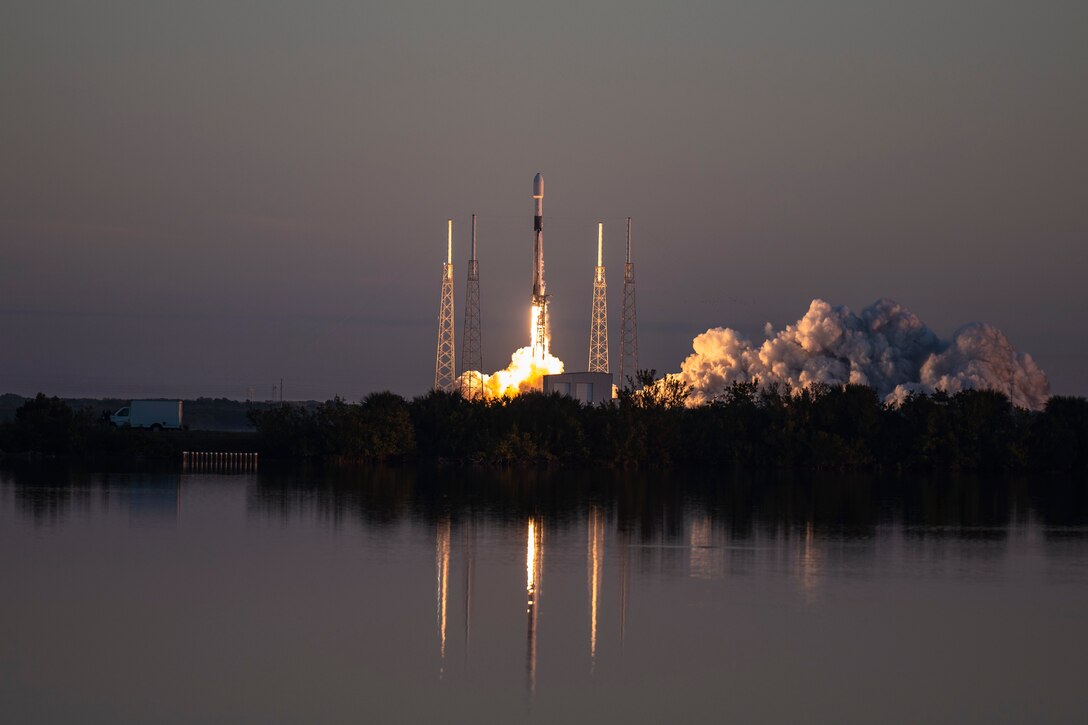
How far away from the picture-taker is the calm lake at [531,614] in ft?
43.1

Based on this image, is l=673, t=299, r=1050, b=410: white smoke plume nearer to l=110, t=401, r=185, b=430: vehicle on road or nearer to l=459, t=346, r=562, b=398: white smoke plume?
l=459, t=346, r=562, b=398: white smoke plume

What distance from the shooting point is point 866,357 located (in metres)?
84.1

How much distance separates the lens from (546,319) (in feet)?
251

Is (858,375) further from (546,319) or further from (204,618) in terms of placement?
(204,618)

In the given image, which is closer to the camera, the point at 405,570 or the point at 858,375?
the point at 405,570

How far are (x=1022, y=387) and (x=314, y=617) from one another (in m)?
73.4

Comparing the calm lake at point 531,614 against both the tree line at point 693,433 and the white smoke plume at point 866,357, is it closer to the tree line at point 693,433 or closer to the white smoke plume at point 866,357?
the tree line at point 693,433

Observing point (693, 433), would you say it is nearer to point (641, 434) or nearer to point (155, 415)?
point (641, 434)

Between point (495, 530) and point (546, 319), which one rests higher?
point (546, 319)

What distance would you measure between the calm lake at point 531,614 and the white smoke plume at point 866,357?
2004 inches

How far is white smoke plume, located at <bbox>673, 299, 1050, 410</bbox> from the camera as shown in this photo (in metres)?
82.7

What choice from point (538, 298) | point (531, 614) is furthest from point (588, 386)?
point (531, 614)

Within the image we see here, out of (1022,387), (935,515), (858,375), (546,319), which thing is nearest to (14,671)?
(935,515)

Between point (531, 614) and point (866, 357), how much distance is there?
6933 cm
